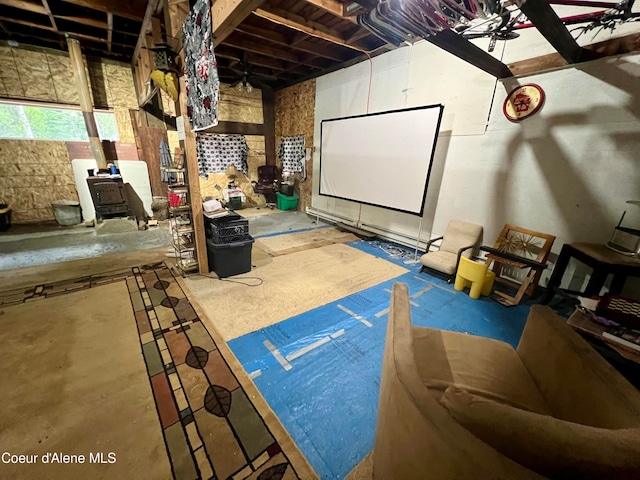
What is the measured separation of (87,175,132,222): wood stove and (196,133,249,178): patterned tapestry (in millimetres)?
1725

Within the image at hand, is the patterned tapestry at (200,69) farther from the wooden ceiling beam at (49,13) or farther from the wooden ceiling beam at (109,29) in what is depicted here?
the wooden ceiling beam at (49,13)

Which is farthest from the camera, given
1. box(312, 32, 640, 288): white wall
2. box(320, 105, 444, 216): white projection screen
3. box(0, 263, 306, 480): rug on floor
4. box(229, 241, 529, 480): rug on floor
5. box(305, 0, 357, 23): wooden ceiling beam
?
box(320, 105, 444, 216): white projection screen

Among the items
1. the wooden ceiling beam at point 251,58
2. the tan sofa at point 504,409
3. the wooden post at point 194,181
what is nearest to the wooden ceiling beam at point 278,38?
the wooden ceiling beam at point 251,58

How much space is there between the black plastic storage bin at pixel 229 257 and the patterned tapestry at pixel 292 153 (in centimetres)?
382

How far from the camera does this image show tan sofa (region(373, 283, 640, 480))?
570 millimetres

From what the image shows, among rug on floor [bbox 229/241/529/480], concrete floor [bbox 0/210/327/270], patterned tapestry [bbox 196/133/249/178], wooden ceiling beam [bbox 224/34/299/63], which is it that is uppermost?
wooden ceiling beam [bbox 224/34/299/63]

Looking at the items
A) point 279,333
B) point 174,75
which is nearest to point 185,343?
point 279,333

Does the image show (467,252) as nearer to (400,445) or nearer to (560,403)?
(560,403)

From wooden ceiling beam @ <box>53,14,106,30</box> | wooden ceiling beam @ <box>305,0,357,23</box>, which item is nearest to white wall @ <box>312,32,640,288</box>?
wooden ceiling beam @ <box>305,0,357,23</box>

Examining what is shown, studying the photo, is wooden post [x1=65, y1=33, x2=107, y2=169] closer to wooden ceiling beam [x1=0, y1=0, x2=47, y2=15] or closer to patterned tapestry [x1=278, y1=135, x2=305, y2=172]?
wooden ceiling beam [x1=0, y1=0, x2=47, y2=15]

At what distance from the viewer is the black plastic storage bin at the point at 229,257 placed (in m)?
2.86

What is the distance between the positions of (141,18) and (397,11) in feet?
12.5

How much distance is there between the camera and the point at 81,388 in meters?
1.54

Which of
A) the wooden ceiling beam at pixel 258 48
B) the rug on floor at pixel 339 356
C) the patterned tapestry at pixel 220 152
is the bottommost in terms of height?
the rug on floor at pixel 339 356
